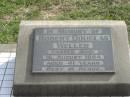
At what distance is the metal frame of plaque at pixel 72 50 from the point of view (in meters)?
6.59

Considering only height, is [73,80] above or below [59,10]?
below

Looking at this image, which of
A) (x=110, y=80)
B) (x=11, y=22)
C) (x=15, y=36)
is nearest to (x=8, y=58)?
(x=15, y=36)

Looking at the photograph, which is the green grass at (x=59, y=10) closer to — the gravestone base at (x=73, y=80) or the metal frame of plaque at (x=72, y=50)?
the metal frame of plaque at (x=72, y=50)

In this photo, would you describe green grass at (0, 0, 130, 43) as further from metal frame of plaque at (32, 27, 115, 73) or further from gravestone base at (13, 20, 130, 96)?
gravestone base at (13, 20, 130, 96)

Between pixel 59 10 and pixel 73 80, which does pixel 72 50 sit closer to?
pixel 73 80

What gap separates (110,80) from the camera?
6.51m

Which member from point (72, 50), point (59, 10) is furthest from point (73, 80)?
point (59, 10)

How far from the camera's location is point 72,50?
6.74 m

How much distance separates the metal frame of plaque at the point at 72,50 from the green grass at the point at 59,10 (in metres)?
2.18

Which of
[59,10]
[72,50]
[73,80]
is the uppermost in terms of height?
[59,10]

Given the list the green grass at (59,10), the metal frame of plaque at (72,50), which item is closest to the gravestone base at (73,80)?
the metal frame of plaque at (72,50)

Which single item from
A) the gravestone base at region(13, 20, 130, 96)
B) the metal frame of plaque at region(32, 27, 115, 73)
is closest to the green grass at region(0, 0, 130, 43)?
the metal frame of plaque at region(32, 27, 115, 73)

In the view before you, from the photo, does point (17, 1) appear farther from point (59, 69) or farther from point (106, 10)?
point (59, 69)

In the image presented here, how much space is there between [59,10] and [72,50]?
300 centimetres
